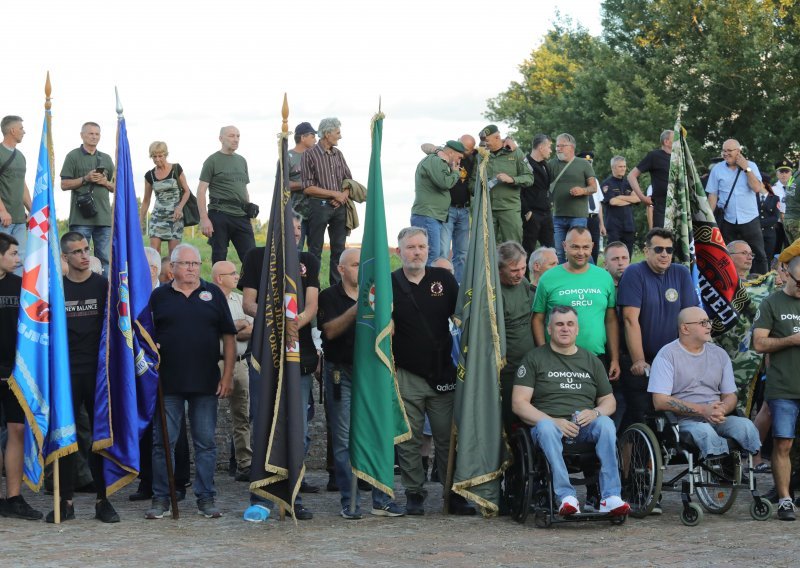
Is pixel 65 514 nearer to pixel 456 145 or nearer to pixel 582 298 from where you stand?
pixel 582 298

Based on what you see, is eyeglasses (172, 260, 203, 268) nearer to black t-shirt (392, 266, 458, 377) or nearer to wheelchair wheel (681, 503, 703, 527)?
black t-shirt (392, 266, 458, 377)

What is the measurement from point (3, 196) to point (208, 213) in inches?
86.1

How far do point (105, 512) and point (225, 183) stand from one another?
5.58m

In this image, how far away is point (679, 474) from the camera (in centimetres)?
916

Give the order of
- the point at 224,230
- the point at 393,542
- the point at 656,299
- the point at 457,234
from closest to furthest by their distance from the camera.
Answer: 1. the point at 393,542
2. the point at 656,299
3. the point at 224,230
4. the point at 457,234

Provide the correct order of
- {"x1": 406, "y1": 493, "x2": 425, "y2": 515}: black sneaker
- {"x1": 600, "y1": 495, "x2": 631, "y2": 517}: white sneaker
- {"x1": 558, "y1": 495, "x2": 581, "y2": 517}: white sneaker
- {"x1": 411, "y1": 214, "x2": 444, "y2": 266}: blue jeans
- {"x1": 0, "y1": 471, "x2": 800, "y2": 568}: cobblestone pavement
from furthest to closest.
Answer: {"x1": 411, "y1": 214, "x2": 444, "y2": 266}: blue jeans, {"x1": 406, "y1": 493, "x2": 425, "y2": 515}: black sneaker, {"x1": 600, "y1": 495, "x2": 631, "y2": 517}: white sneaker, {"x1": 558, "y1": 495, "x2": 581, "y2": 517}: white sneaker, {"x1": 0, "y1": 471, "x2": 800, "y2": 568}: cobblestone pavement

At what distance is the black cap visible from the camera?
13.8 m

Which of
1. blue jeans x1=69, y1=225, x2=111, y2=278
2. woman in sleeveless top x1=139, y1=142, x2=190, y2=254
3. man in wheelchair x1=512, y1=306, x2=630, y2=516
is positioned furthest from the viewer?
woman in sleeveless top x1=139, y1=142, x2=190, y2=254

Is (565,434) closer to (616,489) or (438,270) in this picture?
(616,489)

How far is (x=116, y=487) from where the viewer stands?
9.10 m

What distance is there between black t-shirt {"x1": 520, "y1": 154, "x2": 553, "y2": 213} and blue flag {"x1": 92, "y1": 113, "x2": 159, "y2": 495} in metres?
6.86

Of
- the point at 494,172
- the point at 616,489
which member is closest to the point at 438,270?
the point at 616,489

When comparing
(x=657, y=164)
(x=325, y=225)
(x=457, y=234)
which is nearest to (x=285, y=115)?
(x=325, y=225)

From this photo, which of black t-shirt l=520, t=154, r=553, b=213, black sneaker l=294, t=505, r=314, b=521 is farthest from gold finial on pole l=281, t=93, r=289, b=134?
black t-shirt l=520, t=154, r=553, b=213
